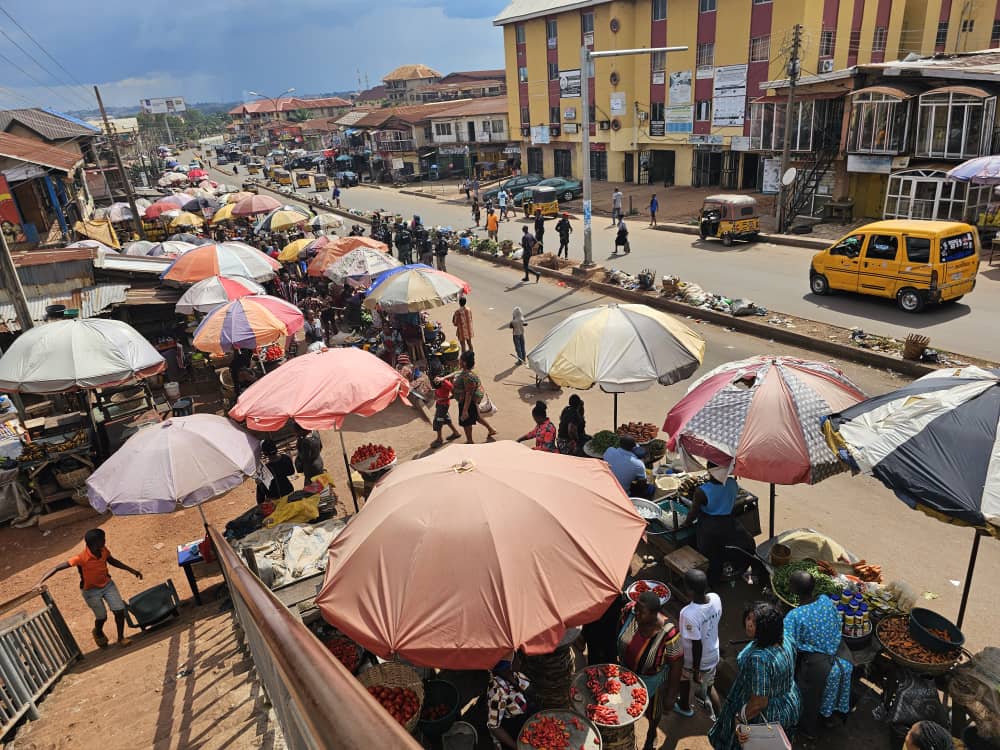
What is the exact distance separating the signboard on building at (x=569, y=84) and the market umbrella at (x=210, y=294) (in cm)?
3825

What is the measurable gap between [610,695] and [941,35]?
177ft

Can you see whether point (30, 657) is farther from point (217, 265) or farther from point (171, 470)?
point (217, 265)

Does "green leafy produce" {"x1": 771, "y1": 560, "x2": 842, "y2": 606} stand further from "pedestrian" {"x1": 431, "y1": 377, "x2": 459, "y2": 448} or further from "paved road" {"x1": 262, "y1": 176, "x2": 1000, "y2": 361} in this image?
"paved road" {"x1": 262, "y1": 176, "x2": 1000, "y2": 361}

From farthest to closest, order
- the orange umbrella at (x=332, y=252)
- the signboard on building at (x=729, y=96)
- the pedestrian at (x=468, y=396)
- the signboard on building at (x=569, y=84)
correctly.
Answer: the signboard on building at (x=569, y=84), the signboard on building at (x=729, y=96), the orange umbrella at (x=332, y=252), the pedestrian at (x=468, y=396)

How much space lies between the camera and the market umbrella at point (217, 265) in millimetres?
15125

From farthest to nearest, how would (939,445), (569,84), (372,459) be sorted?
(569,84) < (372,459) < (939,445)

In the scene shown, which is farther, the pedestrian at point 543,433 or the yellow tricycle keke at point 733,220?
the yellow tricycle keke at point 733,220

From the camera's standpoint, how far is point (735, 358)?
1329 centimetres

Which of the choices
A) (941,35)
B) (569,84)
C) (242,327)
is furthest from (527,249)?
(941,35)

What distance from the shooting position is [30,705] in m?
5.66

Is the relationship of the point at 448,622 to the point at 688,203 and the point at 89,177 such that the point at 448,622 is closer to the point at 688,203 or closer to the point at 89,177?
the point at 688,203

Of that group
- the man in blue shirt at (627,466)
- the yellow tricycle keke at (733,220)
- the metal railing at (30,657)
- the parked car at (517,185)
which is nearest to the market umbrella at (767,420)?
the man in blue shirt at (627,466)

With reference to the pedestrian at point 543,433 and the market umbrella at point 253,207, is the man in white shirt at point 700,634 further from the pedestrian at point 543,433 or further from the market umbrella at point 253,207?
the market umbrella at point 253,207

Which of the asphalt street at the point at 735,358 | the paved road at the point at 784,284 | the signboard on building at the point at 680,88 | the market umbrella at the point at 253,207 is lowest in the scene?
the asphalt street at the point at 735,358
